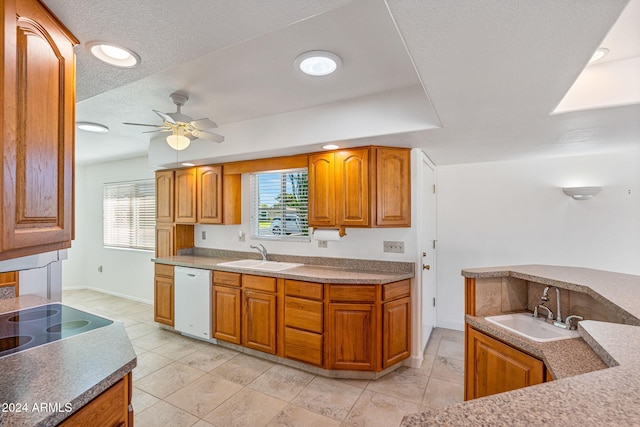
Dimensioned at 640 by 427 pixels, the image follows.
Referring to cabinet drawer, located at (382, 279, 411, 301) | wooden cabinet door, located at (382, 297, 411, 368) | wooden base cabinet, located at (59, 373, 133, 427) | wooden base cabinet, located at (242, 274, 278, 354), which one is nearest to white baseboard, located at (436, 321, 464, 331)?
wooden cabinet door, located at (382, 297, 411, 368)

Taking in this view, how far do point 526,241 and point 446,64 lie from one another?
2985 mm

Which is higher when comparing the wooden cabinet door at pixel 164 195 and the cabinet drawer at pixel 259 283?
the wooden cabinet door at pixel 164 195

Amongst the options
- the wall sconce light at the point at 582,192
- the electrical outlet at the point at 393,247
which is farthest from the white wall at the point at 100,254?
the wall sconce light at the point at 582,192

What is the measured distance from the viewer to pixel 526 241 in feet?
11.5

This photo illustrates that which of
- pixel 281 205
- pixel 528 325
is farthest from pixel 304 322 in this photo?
pixel 528 325

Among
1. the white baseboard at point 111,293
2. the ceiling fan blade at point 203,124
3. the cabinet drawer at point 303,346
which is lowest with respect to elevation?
the white baseboard at point 111,293

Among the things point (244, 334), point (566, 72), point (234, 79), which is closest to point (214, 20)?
point (234, 79)

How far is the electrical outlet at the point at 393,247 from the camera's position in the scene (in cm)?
305

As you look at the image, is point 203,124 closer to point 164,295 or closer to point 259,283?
point 259,283

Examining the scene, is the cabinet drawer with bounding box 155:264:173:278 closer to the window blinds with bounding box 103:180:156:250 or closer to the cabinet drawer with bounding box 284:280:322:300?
the window blinds with bounding box 103:180:156:250

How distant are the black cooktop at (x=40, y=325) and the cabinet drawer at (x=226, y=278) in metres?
1.55

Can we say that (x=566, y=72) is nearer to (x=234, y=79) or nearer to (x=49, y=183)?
(x=234, y=79)

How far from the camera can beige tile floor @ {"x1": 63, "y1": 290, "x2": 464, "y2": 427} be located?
2197 mm

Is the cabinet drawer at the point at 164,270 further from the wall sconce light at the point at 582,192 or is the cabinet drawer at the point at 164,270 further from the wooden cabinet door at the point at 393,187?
the wall sconce light at the point at 582,192
